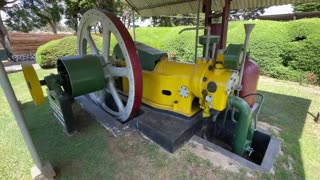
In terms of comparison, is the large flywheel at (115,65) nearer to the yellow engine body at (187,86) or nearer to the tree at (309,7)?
the yellow engine body at (187,86)

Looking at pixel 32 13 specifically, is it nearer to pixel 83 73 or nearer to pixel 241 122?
pixel 83 73

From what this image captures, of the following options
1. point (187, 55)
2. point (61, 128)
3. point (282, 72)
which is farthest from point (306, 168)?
point (187, 55)

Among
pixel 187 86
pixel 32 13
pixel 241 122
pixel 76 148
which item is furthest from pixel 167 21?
pixel 76 148

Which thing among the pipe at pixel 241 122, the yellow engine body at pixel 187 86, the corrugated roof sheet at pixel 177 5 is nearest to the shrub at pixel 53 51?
the corrugated roof sheet at pixel 177 5

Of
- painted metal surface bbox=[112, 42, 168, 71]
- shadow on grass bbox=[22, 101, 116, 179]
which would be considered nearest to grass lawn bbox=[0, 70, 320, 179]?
shadow on grass bbox=[22, 101, 116, 179]

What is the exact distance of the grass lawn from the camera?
174cm

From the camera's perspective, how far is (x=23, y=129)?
4.99 ft

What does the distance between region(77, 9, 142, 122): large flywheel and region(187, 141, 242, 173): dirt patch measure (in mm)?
779

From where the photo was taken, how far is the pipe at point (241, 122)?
76.5 inches

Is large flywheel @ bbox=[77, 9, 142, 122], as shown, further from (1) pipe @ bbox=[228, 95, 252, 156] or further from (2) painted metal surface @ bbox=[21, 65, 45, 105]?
(1) pipe @ bbox=[228, 95, 252, 156]

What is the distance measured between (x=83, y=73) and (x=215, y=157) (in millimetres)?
1619

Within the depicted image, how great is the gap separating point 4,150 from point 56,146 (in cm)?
55

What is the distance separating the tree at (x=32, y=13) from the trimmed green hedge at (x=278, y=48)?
226 inches

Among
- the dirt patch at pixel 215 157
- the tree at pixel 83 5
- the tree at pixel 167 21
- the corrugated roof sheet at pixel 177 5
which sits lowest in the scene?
the dirt patch at pixel 215 157
